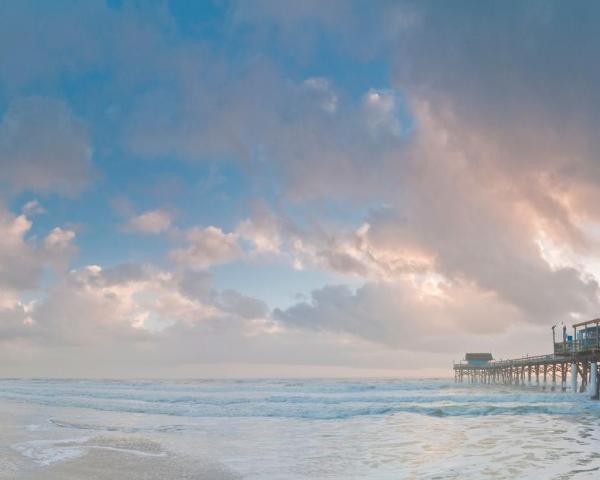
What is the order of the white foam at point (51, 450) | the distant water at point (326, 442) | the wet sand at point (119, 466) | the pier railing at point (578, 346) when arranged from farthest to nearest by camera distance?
the pier railing at point (578, 346)
the white foam at point (51, 450)
the distant water at point (326, 442)
the wet sand at point (119, 466)

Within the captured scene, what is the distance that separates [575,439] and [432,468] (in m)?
8.00

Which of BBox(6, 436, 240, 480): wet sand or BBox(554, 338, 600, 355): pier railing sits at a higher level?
BBox(554, 338, 600, 355): pier railing

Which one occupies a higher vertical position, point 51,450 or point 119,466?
point 119,466

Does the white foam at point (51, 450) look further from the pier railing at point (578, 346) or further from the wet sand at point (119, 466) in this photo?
the pier railing at point (578, 346)

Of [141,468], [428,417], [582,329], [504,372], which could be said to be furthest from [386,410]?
A: [504,372]

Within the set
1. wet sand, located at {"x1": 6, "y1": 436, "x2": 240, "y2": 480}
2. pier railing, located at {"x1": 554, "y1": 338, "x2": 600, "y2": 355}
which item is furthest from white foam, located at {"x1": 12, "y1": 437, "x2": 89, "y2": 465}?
pier railing, located at {"x1": 554, "y1": 338, "x2": 600, "y2": 355}

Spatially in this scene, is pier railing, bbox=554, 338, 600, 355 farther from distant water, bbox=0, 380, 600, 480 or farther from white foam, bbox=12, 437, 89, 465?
white foam, bbox=12, 437, 89, 465

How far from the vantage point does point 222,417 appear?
104 ft

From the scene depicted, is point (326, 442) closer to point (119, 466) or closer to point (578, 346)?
point (119, 466)

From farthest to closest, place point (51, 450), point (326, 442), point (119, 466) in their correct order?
point (326, 442) < point (51, 450) < point (119, 466)

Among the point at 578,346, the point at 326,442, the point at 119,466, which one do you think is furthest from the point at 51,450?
the point at 578,346

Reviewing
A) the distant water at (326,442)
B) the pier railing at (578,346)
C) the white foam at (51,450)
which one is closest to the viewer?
the distant water at (326,442)

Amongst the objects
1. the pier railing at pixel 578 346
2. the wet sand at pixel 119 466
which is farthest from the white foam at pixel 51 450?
the pier railing at pixel 578 346

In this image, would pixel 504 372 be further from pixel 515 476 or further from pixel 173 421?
pixel 515 476
